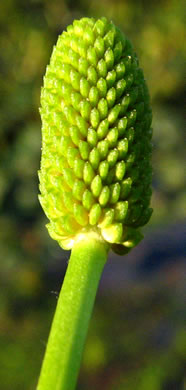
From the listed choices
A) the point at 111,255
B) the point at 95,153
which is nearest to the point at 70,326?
the point at 95,153

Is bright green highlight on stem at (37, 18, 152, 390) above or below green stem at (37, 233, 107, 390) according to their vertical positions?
above

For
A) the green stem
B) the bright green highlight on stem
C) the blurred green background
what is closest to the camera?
the green stem

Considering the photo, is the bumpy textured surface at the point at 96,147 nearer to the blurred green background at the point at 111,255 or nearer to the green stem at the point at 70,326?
the green stem at the point at 70,326

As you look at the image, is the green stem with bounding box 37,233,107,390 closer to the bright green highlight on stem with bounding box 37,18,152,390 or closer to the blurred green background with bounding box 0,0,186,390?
the bright green highlight on stem with bounding box 37,18,152,390

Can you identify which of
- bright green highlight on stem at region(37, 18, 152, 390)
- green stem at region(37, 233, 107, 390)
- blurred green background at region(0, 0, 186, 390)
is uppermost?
blurred green background at region(0, 0, 186, 390)

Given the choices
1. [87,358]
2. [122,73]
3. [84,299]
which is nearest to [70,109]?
[122,73]

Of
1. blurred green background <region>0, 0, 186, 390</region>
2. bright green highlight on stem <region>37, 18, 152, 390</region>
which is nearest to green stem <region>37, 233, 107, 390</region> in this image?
bright green highlight on stem <region>37, 18, 152, 390</region>
